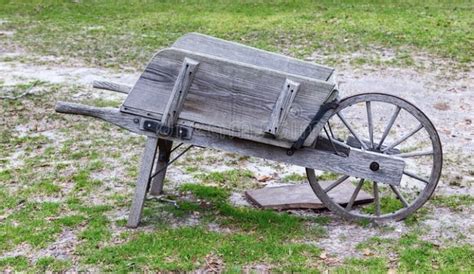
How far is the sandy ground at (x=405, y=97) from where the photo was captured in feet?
13.7

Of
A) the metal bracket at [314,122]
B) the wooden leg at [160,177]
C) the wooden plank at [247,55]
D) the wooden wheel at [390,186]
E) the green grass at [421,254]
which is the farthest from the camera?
the wooden leg at [160,177]

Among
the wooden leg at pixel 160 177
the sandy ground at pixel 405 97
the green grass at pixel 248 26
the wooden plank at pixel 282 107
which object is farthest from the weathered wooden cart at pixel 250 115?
the green grass at pixel 248 26

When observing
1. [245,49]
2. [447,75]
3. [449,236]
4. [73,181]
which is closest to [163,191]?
[73,181]

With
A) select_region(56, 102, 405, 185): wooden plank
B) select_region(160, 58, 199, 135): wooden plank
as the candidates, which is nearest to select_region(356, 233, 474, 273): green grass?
select_region(56, 102, 405, 185): wooden plank

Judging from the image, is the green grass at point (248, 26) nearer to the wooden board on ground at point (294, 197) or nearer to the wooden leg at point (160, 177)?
the wooden leg at point (160, 177)

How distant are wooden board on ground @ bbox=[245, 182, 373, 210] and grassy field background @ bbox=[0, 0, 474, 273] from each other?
16cm

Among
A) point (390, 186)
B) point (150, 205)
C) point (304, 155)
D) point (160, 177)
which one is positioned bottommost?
point (150, 205)

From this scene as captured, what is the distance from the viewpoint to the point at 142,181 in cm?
419

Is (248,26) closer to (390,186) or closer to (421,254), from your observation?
(390,186)

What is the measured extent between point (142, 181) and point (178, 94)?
66cm

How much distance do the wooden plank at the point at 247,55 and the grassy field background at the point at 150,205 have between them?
1.05 m

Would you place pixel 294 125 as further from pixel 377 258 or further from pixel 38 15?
pixel 38 15

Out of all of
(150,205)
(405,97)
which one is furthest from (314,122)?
(405,97)

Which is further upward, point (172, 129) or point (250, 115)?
point (250, 115)
